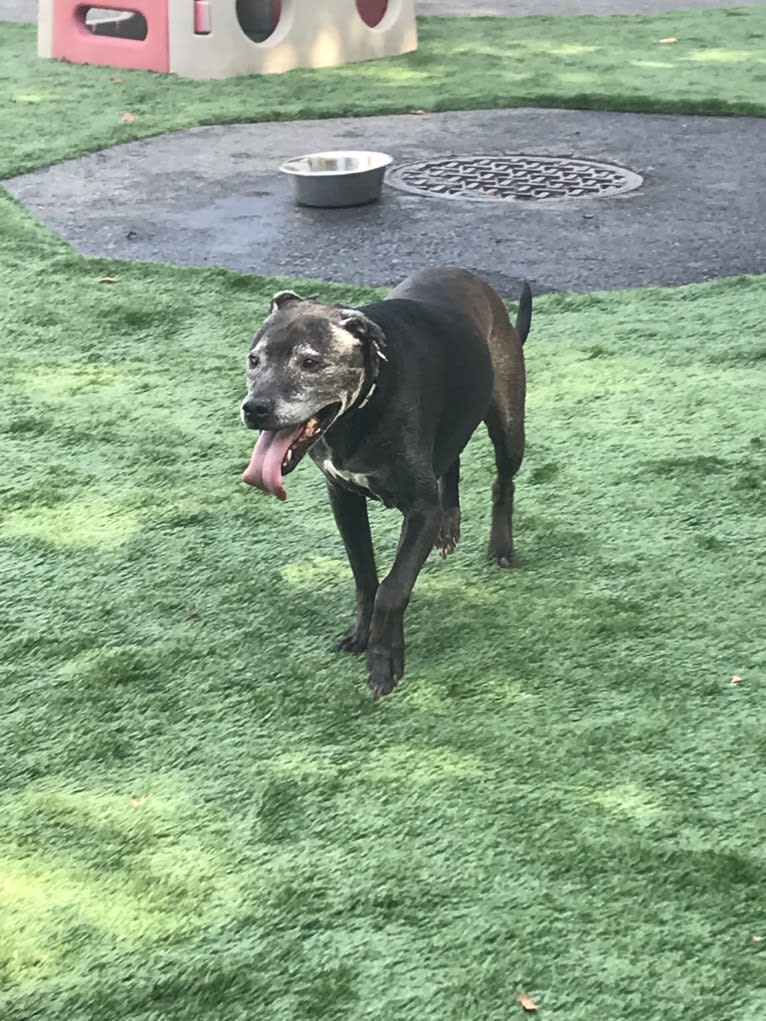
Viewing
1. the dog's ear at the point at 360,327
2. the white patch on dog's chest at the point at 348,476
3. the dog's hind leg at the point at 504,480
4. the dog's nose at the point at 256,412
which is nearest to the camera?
the dog's nose at the point at 256,412

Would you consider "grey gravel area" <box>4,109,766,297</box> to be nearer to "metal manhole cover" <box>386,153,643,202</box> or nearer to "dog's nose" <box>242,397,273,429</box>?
"metal manhole cover" <box>386,153,643,202</box>

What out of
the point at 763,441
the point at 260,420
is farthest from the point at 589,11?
the point at 260,420

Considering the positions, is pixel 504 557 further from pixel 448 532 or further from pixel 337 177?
pixel 337 177

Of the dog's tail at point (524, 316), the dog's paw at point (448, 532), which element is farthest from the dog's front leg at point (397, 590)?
the dog's tail at point (524, 316)

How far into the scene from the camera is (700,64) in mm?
11641

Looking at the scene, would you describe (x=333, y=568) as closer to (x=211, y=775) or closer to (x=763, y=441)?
(x=211, y=775)

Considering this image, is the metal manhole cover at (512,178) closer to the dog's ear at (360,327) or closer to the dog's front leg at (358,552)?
the dog's front leg at (358,552)

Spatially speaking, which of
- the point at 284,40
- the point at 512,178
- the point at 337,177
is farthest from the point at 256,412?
the point at 284,40

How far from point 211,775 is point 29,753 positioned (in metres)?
0.43

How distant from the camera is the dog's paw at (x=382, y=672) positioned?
11.4 feet

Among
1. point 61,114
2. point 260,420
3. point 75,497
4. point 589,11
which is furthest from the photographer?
point 589,11

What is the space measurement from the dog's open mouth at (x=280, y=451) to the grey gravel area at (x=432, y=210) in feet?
11.1

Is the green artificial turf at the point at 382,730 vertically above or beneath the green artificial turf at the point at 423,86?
beneath

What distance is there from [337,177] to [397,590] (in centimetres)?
456
